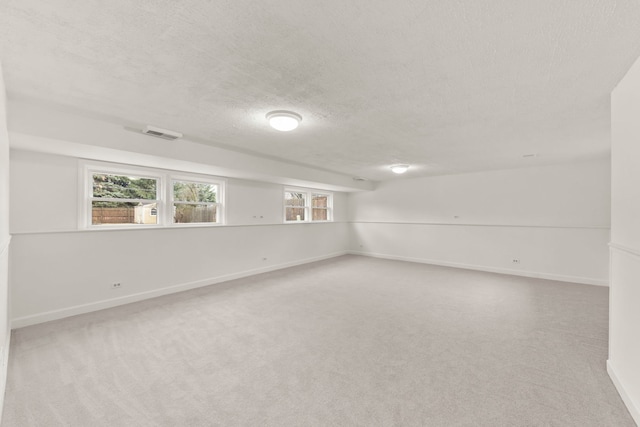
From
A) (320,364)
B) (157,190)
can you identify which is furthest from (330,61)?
(157,190)

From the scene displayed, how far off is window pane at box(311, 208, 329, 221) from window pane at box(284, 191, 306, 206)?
1.53 ft

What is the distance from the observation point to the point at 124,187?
393cm

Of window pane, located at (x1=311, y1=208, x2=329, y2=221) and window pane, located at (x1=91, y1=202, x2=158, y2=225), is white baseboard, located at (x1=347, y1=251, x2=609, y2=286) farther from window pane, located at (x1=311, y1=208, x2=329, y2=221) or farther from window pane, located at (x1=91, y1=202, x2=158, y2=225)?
window pane, located at (x1=91, y1=202, x2=158, y2=225)

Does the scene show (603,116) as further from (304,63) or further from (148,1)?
(148,1)

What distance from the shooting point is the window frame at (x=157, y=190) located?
3488mm

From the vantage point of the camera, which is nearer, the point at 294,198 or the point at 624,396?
the point at 624,396

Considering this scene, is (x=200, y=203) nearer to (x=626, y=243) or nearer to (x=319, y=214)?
(x=319, y=214)

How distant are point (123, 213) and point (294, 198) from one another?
393 centimetres

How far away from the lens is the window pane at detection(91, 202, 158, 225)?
3.69 meters

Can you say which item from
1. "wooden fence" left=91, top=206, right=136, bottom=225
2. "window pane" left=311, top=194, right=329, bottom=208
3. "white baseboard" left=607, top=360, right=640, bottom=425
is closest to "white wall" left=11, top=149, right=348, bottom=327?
"wooden fence" left=91, top=206, right=136, bottom=225

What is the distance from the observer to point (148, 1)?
126 centimetres

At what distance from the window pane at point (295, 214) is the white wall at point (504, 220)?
2252mm

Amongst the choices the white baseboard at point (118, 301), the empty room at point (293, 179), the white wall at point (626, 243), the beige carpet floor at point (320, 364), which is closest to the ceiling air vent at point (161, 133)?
the empty room at point (293, 179)

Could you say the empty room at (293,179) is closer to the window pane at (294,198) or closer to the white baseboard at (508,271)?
the white baseboard at (508,271)
